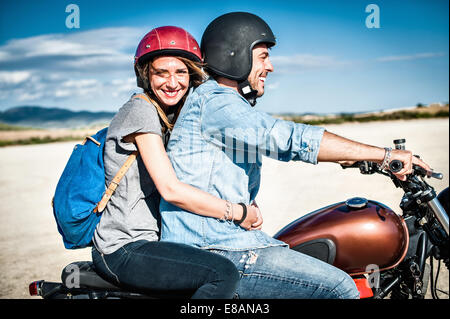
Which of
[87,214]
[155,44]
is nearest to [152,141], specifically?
[87,214]

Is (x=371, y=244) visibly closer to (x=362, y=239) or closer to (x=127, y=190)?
(x=362, y=239)

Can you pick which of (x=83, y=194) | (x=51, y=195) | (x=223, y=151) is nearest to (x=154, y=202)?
(x=83, y=194)

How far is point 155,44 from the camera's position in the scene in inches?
99.7

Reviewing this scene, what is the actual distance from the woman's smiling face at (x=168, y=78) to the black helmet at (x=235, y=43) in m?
0.17

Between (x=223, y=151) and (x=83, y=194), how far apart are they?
0.80 meters

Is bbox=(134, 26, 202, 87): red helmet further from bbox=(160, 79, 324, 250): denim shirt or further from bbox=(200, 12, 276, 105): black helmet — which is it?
bbox=(160, 79, 324, 250): denim shirt

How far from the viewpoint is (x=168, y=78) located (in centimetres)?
257

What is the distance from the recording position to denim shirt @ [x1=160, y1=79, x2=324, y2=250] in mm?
2045

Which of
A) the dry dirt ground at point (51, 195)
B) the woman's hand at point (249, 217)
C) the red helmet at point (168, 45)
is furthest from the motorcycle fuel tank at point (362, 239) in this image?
the dry dirt ground at point (51, 195)

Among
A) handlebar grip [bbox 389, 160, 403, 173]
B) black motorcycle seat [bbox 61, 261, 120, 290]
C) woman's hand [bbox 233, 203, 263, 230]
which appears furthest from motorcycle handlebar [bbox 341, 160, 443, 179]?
black motorcycle seat [bbox 61, 261, 120, 290]

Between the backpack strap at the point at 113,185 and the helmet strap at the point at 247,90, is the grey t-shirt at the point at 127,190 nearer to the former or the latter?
the backpack strap at the point at 113,185

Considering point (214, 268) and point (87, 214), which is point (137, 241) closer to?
point (87, 214)

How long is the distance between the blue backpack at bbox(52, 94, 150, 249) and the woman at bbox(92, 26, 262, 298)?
0.05 meters
